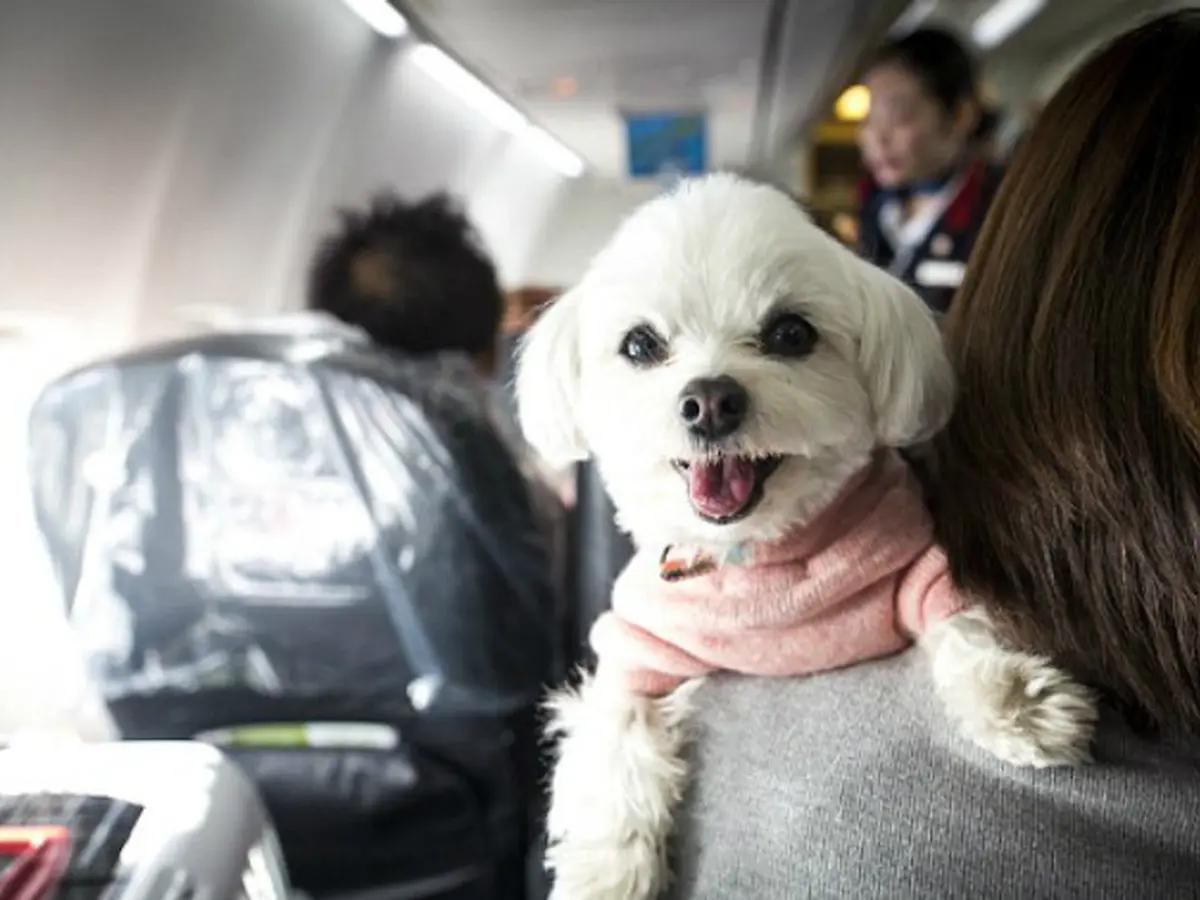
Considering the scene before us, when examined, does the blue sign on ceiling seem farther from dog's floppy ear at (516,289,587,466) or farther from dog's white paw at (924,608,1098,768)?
dog's white paw at (924,608,1098,768)

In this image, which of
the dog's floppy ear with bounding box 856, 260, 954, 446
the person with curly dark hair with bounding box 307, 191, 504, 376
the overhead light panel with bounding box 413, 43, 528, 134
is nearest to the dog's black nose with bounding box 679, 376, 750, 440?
the dog's floppy ear with bounding box 856, 260, 954, 446

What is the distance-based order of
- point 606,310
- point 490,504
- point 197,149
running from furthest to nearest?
point 197,149 < point 490,504 < point 606,310

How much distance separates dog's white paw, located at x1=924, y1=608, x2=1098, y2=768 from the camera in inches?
29.5

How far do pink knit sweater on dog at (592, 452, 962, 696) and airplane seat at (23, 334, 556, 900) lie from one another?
63 cm

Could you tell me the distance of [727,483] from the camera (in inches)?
36.2

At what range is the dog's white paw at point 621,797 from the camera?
0.91 meters

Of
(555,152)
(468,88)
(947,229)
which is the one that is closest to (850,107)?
(555,152)

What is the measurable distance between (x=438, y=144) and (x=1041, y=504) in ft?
12.0

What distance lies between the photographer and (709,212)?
0.96 m

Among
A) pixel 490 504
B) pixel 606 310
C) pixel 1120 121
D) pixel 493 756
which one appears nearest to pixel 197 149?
pixel 490 504

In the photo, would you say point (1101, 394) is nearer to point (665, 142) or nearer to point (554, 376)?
point (554, 376)

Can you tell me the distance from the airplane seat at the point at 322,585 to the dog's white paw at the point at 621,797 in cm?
57

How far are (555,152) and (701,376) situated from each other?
4875 mm

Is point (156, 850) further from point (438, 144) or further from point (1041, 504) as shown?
point (438, 144)
